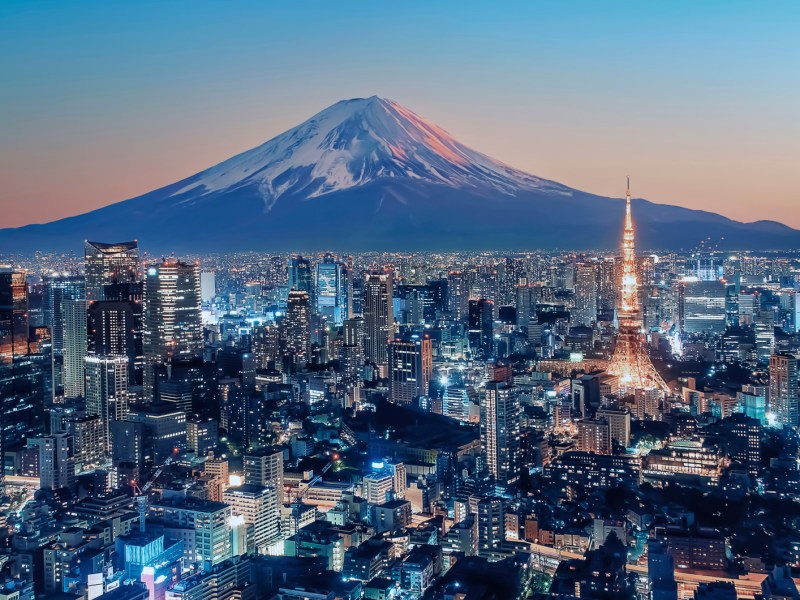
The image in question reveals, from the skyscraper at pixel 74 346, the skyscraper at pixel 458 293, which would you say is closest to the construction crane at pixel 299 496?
the skyscraper at pixel 74 346

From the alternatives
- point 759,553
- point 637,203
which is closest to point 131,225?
point 637,203

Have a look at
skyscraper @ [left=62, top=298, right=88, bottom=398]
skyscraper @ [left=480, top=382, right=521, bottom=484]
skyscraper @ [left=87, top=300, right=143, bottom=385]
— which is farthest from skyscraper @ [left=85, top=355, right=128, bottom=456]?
skyscraper @ [left=480, top=382, right=521, bottom=484]

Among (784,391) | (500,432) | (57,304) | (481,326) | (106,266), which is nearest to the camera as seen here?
(500,432)

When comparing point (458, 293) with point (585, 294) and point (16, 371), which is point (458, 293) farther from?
Result: point (16, 371)

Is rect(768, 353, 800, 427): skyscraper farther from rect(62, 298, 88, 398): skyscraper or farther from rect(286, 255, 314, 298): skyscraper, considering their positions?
rect(286, 255, 314, 298): skyscraper

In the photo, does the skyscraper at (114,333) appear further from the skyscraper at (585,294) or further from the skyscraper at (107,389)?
the skyscraper at (585,294)

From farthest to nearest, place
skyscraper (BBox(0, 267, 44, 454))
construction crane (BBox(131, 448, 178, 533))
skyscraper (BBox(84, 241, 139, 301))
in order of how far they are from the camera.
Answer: skyscraper (BBox(84, 241, 139, 301)) → skyscraper (BBox(0, 267, 44, 454)) → construction crane (BBox(131, 448, 178, 533))

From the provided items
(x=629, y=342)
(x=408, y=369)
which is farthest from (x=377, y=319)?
(x=629, y=342)
